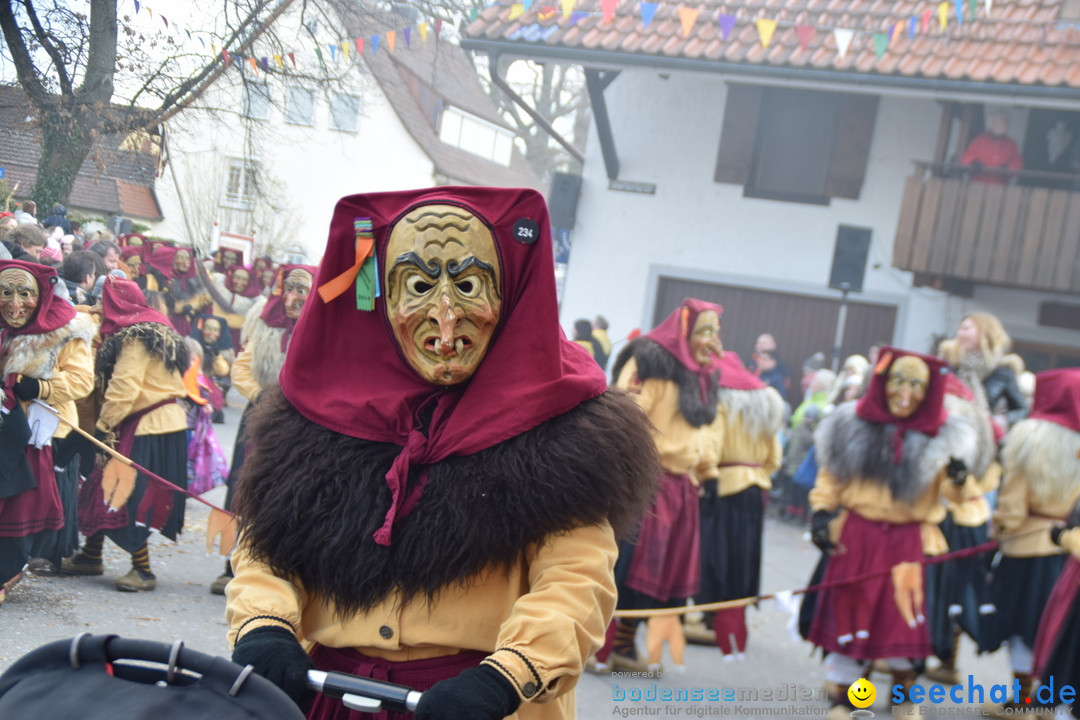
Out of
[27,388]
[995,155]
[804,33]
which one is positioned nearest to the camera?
[27,388]

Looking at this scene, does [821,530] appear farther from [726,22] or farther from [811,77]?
[811,77]

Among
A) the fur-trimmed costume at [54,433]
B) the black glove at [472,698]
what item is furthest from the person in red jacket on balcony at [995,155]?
the black glove at [472,698]

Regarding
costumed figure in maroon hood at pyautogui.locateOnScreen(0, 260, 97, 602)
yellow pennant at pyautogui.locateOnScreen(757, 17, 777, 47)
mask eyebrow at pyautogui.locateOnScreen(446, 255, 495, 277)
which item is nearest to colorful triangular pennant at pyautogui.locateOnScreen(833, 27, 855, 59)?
yellow pennant at pyautogui.locateOnScreen(757, 17, 777, 47)

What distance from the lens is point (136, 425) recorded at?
6438 mm

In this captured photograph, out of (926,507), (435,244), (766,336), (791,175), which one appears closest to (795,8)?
(791,175)

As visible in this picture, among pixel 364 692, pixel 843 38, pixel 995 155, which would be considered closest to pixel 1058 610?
pixel 364 692

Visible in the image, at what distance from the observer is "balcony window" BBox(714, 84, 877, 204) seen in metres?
13.7

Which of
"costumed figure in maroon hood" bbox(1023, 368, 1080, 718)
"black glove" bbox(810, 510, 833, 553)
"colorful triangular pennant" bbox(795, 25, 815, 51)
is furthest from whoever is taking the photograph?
"colorful triangular pennant" bbox(795, 25, 815, 51)

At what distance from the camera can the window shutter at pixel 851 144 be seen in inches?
532

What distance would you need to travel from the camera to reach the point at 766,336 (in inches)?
500

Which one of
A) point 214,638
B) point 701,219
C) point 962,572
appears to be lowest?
point 214,638

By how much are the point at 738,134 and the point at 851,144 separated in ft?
4.69

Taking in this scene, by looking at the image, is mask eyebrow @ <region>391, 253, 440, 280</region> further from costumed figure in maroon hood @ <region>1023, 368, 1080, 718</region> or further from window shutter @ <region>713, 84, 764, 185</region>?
window shutter @ <region>713, 84, 764, 185</region>

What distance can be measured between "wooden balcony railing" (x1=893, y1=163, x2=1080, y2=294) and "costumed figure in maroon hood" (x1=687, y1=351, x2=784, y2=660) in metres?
6.83
